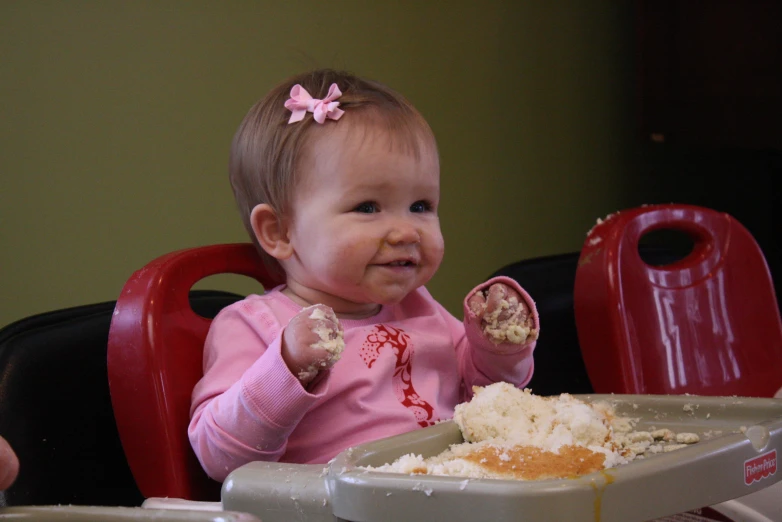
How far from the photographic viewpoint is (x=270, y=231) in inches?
36.5

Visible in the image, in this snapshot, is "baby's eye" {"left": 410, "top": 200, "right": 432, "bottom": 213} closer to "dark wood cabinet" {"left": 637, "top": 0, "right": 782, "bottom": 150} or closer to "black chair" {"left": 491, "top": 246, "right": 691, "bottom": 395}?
"black chair" {"left": 491, "top": 246, "right": 691, "bottom": 395}

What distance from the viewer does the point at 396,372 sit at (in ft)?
Result: 2.93

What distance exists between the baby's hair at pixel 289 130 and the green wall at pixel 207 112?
41 cm

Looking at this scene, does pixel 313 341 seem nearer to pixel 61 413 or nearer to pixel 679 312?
pixel 61 413

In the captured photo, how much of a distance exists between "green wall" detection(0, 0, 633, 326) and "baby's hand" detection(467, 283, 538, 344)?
652 mm

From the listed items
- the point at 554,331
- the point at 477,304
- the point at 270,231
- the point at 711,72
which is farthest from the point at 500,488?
the point at 711,72

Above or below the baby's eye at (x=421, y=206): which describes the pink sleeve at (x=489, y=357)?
below

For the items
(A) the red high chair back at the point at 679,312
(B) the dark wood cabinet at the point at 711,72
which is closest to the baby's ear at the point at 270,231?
(A) the red high chair back at the point at 679,312

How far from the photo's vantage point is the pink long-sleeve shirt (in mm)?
762

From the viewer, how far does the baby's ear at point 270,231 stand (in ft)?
3.01

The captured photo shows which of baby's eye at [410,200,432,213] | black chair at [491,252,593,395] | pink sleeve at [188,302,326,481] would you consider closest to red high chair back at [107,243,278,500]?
pink sleeve at [188,302,326,481]

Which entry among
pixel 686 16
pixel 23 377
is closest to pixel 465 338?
pixel 23 377

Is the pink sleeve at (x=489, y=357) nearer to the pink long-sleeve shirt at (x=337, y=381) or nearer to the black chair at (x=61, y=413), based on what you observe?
the pink long-sleeve shirt at (x=337, y=381)

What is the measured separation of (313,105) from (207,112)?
1.73 feet
